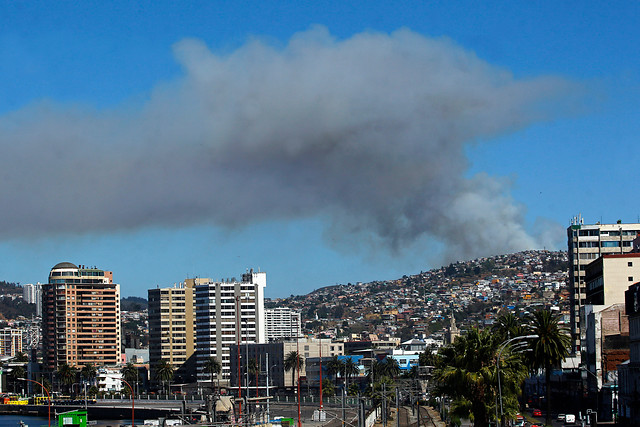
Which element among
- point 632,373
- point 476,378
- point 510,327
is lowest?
point 632,373

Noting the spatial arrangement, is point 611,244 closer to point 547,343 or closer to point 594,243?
point 594,243

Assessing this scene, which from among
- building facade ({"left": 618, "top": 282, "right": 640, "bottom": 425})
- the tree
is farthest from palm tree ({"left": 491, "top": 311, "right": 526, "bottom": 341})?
the tree

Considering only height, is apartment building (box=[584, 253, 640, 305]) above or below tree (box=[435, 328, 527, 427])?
above

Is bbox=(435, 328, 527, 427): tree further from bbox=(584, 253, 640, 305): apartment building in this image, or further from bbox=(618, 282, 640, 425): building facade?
bbox=(584, 253, 640, 305): apartment building

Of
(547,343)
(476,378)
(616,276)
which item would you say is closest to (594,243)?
(616,276)

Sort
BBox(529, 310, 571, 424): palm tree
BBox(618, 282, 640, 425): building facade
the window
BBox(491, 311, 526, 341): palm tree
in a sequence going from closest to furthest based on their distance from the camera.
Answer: BBox(529, 310, 571, 424): palm tree → BBox(618, 282, 640, 425): building facade → BBox(491, 311, 526, 341): palm tree → the window

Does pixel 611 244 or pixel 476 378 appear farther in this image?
pixel 611 244

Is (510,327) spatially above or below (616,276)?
below

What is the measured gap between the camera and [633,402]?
96.8 metres

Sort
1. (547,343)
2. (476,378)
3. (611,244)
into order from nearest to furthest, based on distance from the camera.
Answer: (476,378), (547,343), (611,244)

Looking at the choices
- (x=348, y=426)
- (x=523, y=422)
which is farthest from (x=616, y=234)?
(x=523, y=422)

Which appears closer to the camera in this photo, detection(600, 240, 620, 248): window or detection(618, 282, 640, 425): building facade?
detection(618, 282, 640, 425): building facade

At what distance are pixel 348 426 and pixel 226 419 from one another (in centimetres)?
4527

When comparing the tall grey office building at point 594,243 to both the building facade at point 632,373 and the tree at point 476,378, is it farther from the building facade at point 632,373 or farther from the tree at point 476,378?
the tree at point 476,378
